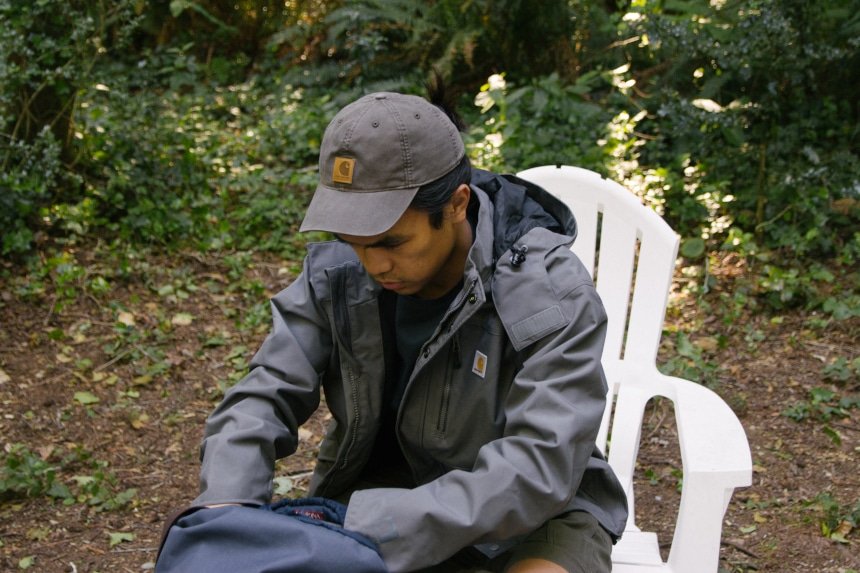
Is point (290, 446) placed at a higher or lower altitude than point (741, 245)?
higher

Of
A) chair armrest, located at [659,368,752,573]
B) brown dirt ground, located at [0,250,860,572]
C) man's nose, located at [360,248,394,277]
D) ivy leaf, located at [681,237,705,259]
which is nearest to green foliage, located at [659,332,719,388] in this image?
brown dirt ground, located at [0,250,860,572]

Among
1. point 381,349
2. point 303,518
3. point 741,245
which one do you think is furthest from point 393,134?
point 741,245

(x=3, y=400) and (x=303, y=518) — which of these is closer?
(x=303, y=518)

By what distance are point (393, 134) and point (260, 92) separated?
6.12 m

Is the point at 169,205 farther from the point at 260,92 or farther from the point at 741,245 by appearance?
the point at 741,245

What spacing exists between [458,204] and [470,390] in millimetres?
421

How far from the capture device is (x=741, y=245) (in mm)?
5055

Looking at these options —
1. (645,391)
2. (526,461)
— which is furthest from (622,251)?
(526,461)

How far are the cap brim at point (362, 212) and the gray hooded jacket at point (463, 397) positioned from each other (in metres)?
0.22

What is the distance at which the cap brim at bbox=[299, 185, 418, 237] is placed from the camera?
6.28ft

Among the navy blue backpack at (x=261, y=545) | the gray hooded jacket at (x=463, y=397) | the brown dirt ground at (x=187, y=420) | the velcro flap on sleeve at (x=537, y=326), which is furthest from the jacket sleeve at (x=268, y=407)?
the brown dirt ground at (x=187, y=420)

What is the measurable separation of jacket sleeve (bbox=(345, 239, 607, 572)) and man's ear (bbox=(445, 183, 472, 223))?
8.4 inches

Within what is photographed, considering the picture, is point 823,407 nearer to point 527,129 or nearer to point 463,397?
point 463,397

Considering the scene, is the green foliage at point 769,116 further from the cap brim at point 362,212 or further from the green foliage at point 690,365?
the cap brim at point 362,212
